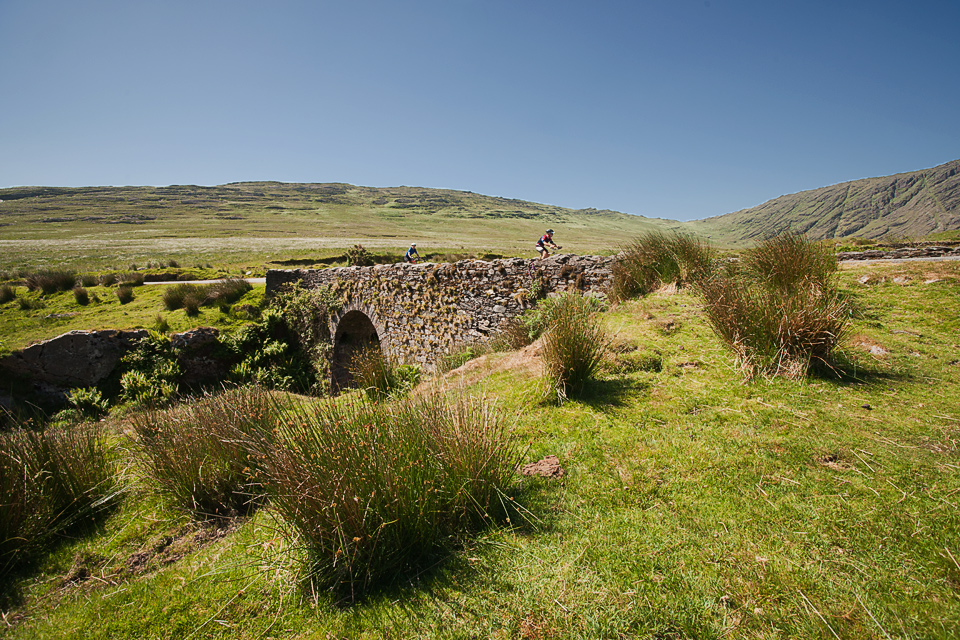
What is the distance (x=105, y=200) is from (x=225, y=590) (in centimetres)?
16373

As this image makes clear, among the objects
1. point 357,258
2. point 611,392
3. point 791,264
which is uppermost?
point 791,264

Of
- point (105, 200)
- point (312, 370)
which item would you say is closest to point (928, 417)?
point (312, 370)

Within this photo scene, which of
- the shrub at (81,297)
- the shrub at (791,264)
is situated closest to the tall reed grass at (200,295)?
the shrub at (81,297)

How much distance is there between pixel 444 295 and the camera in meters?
10.9

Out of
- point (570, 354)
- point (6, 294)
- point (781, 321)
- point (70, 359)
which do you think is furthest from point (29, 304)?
point (781, 321)

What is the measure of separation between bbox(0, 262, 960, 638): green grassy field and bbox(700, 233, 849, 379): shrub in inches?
11.6

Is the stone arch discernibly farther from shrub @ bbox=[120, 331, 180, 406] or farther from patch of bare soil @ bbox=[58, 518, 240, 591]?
patch of bare soil @ bbox=[58, 518, 240, 591]

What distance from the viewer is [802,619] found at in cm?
172

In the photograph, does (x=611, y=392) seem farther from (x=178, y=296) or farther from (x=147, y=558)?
(x=178, y=296)

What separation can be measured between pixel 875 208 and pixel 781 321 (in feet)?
567

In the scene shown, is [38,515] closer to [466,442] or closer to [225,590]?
[225,590]

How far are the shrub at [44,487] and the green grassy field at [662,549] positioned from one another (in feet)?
0.62

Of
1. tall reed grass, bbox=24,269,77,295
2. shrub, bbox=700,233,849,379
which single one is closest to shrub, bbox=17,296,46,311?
tall reed grass, bbox=24,269,77,295

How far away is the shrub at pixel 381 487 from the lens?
2344 mm
